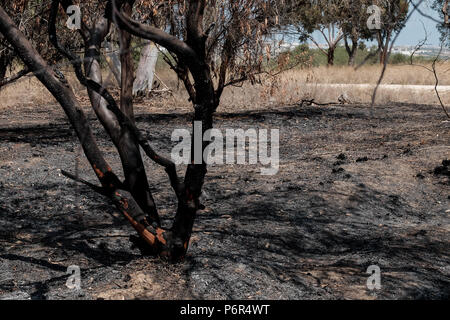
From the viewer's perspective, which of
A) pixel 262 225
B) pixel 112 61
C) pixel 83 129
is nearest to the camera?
pixel 83 129

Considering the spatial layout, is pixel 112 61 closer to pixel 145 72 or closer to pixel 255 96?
pixel 145 72

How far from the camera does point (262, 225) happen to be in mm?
4812

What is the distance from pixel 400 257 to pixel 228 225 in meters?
1.33

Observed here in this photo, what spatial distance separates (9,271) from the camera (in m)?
3.71

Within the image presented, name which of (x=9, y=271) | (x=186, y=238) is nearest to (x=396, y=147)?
(x=186, y=238)
